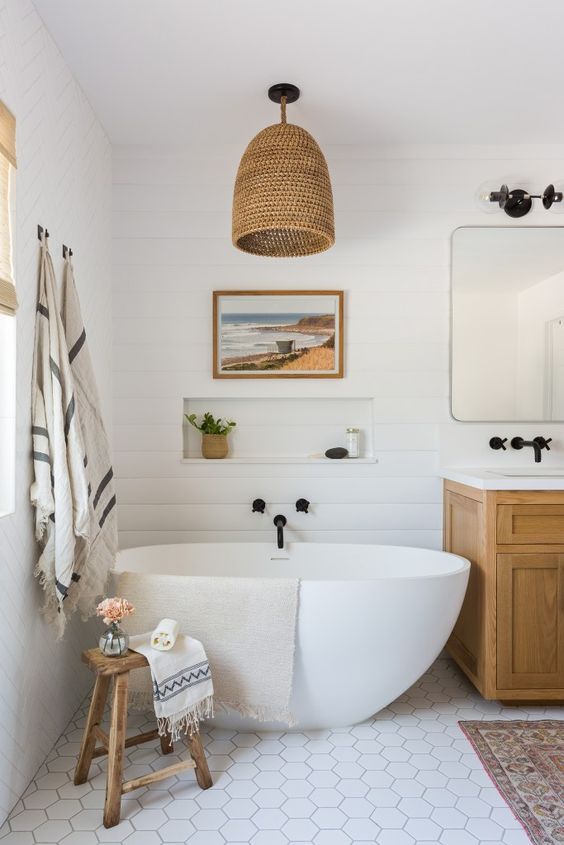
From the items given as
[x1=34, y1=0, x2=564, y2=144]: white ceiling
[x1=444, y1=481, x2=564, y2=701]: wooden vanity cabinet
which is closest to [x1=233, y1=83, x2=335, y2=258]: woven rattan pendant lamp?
[x1=34, y1=0, x2=564, y2=144]: white ceiling

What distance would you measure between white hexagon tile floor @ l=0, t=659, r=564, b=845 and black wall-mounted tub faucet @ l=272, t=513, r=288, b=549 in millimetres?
888

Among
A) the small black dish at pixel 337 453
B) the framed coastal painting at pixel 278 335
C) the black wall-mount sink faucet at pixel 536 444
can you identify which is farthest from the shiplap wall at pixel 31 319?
the black wall-mount sink faucet at pixel 536 444

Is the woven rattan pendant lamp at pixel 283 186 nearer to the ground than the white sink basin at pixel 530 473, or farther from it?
farther from it

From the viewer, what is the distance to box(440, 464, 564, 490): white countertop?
8.71 feet

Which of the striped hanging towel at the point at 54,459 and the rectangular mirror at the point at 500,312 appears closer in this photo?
the striped hanging towel at the point at 54,459

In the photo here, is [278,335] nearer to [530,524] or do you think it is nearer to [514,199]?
[514,199]

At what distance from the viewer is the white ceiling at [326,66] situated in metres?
2.24

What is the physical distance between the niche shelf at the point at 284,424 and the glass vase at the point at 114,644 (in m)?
1.36

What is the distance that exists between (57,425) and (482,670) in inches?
76.0

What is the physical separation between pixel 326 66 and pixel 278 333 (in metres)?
1.22

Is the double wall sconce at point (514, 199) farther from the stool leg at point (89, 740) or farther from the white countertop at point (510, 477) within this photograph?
the stool leg at point (89, 740)

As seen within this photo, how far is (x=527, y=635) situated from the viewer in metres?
2.65

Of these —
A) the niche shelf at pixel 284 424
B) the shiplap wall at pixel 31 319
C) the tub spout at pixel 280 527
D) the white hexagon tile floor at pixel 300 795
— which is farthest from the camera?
the niche shelf at pixel 284 424

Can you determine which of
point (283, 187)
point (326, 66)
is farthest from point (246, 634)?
point (326, 66)
